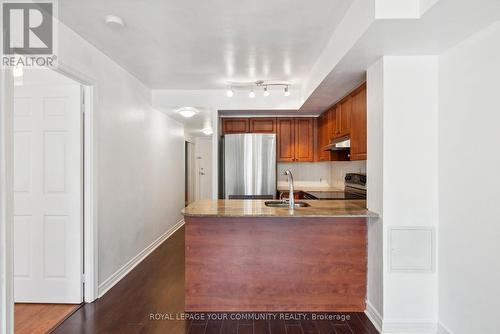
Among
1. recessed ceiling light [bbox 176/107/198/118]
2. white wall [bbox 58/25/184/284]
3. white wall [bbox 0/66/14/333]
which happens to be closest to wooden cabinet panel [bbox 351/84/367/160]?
recessed ceiling light [bbox 176/107/198/118]

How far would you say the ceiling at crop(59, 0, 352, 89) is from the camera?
2.17 metres

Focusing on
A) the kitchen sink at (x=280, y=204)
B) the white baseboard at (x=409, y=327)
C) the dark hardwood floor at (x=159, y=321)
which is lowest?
the dark hardwood floor at (x=159, y=321)

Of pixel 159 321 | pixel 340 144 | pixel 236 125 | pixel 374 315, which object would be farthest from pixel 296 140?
pixel 159 321

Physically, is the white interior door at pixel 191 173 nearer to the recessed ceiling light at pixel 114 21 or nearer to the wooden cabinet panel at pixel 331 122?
the wooden cabinet panel at pixel 331 122

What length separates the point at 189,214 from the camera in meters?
2.52

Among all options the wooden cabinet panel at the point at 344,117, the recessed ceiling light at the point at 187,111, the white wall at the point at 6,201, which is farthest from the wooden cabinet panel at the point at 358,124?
the white wall at the point at 6,201

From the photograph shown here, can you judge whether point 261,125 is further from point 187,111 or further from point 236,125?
point 187,111

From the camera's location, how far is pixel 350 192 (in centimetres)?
415

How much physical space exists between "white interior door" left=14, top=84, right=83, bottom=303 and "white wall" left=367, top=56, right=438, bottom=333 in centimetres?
274

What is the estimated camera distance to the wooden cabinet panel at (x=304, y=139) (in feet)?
17.0

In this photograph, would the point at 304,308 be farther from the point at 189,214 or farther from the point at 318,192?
the point at 318,192

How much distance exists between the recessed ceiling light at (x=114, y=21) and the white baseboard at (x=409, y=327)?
3189 mm

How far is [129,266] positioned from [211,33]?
9.55ft

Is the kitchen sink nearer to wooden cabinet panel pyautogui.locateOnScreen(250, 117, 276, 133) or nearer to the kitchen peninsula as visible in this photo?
the kitchen peninsula
